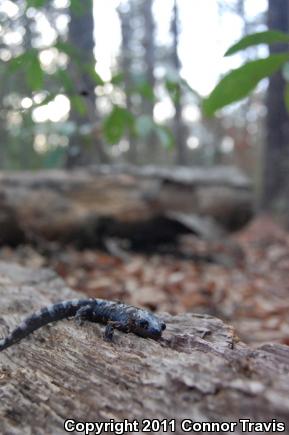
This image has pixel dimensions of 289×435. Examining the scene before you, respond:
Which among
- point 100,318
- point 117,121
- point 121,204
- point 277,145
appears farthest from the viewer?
point 277,145

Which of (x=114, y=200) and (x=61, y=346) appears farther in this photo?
(x=114, y=200)

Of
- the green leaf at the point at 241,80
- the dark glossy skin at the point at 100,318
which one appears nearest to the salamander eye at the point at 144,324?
the dark glossy skin at the point at 100,318

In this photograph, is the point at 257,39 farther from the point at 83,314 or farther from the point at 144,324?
the point at 83,314

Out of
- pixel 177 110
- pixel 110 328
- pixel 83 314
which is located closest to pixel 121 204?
pixel 83 314

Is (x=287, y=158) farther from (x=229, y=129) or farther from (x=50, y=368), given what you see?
(x=229, y=129)

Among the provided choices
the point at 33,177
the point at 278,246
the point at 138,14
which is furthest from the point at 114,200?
the point at 138,14

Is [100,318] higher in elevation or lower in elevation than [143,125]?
lower
